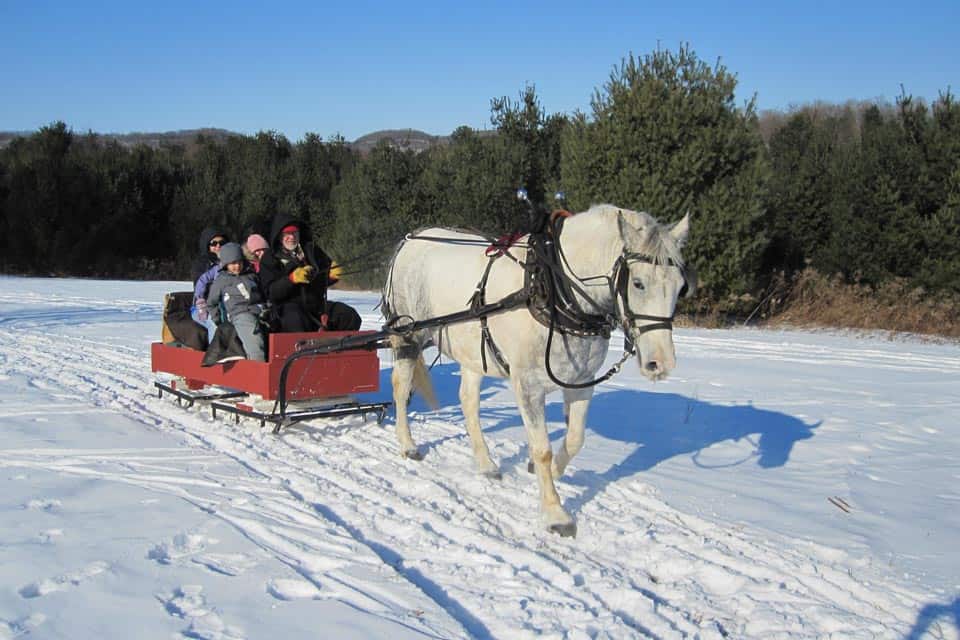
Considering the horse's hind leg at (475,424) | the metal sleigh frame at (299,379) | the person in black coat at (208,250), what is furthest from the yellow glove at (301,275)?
the horse's hind leg at (475,424)

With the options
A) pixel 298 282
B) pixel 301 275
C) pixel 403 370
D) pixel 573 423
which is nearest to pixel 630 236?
pixel 573 423

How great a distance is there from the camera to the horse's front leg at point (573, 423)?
563 centimetres

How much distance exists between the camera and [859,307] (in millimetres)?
18062

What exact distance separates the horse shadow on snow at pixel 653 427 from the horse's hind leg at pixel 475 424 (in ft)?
1.01

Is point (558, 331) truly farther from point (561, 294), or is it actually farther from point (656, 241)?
point (656, 241)

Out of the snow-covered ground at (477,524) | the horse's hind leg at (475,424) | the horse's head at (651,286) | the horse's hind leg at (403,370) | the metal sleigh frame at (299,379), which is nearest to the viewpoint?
the snow-covered ground at (477,524)

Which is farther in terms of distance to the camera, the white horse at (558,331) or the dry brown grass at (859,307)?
the dry brown grass at (859,307)

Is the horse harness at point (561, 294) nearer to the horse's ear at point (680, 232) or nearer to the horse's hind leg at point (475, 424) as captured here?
the horse's ear at point (680, 232)

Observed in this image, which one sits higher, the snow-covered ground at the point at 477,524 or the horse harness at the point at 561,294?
the horse harness at the point at 561,294

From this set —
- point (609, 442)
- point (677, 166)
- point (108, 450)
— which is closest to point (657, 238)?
point (609, 442)

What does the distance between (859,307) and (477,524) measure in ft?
51.6

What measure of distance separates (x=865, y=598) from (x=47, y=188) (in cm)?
3910

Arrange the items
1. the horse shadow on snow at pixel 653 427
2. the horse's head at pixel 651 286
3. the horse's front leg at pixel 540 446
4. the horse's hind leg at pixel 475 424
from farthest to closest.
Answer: the horse shadow on snow at pixel 653 427 < the horse's hind leg at pixel 475 424 < the horse's front leg at pixel 540 446 < the horse's head at pixel 651 286

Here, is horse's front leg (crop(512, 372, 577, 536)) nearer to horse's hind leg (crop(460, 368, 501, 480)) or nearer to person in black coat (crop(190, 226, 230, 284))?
horse's hind leg (crop(460, 368, 501, 480))
